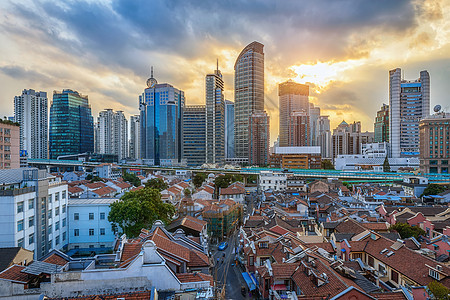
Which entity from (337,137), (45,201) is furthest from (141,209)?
(337,137)

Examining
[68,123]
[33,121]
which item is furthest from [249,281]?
[33,121]

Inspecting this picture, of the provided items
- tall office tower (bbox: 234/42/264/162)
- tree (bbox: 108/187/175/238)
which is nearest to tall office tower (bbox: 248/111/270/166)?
tall office tower (bbox: 234/42/264/162)

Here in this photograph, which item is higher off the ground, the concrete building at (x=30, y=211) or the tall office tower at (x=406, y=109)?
the tall office tower at (x=406, y=109)

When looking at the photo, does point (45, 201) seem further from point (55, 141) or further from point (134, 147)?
point (134, 147)

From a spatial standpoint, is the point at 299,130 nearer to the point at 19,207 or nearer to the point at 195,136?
the point at 195,136

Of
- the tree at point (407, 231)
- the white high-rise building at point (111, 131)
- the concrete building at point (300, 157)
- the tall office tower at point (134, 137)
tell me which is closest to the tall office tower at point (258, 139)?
the concrete building at point (300, 157)

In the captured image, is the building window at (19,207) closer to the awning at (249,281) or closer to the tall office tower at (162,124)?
the awning at (249,281)

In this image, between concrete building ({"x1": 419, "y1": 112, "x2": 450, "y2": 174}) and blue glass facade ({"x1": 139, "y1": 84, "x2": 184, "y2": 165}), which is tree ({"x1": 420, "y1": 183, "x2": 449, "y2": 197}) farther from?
blue glass facade ({"x1": 139, "y1": 84, "x2": 184, "y2": 165})
